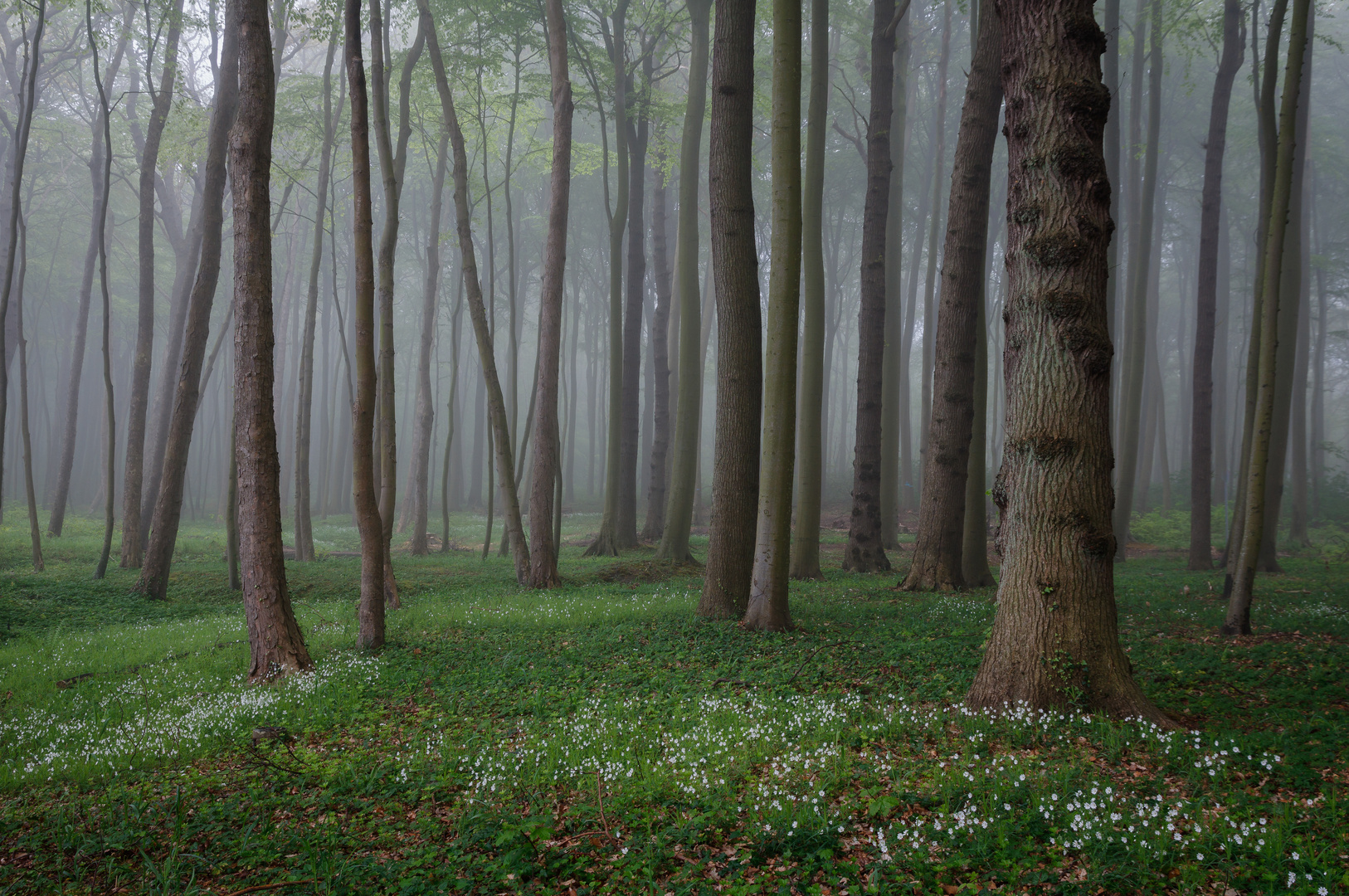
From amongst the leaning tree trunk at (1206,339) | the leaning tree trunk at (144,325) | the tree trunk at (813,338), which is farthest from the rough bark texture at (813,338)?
the leaning tree trunk at (144,325)

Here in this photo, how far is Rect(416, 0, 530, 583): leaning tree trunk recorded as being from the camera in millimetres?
12133

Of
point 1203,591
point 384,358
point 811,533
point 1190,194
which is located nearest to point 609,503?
point 811,533

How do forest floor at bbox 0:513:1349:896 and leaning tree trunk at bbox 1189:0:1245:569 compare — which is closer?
forest floor at bbox 0:513:1349:896

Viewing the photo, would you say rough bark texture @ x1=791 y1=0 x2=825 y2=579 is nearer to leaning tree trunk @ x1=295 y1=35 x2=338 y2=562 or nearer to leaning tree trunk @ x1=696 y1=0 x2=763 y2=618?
leaning tree trunk @ x1=696 y1=0 x2=763 y2=618

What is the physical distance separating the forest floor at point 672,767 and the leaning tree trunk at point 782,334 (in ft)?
1.96

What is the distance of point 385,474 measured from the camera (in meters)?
10.1

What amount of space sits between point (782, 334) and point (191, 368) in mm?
10700

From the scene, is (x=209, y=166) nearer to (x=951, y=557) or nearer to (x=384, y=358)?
(x=384, y=358)

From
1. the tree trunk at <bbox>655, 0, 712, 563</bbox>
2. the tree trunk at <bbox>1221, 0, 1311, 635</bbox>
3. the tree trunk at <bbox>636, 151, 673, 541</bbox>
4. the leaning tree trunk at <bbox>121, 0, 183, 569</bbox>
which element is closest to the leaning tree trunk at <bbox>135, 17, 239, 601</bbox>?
the leaning tree trunk at <bbox>121, 0, 183, 569</bbox>

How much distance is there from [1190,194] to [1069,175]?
117ft

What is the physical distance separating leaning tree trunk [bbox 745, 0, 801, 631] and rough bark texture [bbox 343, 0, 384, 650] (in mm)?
4354

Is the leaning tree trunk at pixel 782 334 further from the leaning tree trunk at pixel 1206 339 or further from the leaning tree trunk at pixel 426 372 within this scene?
the leaning tree trunk at pixel 426 372

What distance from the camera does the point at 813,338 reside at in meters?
11.5

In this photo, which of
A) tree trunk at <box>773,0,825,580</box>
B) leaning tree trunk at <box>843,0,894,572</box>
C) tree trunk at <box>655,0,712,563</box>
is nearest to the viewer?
tree trunk at <box>773,0,825,580</box>
